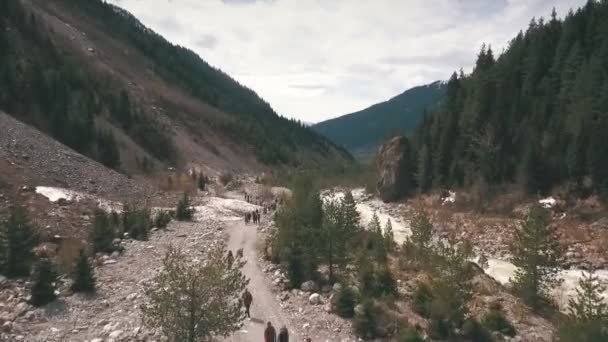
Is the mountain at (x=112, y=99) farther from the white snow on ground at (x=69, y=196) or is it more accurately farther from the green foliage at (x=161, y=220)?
the green foliage at (x=161, y=220)

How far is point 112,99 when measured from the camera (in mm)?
92250

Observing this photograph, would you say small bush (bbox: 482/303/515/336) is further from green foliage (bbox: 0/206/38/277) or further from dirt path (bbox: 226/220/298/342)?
green foliage (bbox: 0/206/38/277)

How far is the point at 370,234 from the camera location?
1259 inches

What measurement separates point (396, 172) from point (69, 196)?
55.1 meters

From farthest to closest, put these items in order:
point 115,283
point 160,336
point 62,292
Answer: point 115,283 < point 62,292 < point 160,336

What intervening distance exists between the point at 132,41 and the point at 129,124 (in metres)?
87.8

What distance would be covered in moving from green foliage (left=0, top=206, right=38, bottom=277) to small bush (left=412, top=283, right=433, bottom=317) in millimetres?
20877

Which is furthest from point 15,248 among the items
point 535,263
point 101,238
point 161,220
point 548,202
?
point 548,202

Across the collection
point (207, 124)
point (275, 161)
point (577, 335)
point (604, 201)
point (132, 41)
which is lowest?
point (577, 335)

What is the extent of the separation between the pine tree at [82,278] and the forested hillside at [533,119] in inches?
2006

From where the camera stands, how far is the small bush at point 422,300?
19.6 metres

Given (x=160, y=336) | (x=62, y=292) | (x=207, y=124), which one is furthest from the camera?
(x=207, y=124)

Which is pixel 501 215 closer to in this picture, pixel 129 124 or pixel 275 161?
pixel 129 124

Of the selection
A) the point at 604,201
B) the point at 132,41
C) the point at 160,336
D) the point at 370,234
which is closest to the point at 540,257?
the point at 370,234
